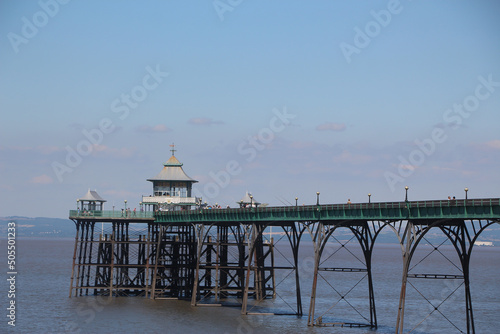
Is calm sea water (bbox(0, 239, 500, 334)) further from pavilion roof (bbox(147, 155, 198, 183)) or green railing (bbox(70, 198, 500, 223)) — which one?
pavilion roof (bbox(147, 155, 198, 183))

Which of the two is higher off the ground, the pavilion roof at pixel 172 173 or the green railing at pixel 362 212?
the pavilion roof at pixel 172 173

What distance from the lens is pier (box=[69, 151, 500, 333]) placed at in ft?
176

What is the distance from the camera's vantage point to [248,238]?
74750 mm

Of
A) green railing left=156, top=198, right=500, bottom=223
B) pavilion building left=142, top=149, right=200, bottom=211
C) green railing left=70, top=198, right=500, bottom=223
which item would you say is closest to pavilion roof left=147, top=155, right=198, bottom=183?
pavilion building left=142, top=149, right=200, bottom=211

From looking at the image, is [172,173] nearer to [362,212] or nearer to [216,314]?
[216,314]

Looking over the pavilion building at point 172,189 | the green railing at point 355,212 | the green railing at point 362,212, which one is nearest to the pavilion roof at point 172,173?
the pavilion building at point 172,189

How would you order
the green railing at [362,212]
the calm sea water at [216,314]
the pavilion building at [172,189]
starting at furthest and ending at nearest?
the pavilion building at [172,189], the calm sea water at [216,314], the green railing at [362,212]

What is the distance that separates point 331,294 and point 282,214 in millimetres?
28865

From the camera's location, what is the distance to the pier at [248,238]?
53.7m

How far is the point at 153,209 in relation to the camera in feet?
324

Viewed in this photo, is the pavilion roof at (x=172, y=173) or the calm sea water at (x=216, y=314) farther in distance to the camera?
the pavilion roof at (x=172, y=173)

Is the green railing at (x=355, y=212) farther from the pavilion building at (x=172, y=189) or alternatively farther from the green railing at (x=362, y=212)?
the pavilion building at (x=172, y=189)

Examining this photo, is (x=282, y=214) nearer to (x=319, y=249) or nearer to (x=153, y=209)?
(x=319, y=249)

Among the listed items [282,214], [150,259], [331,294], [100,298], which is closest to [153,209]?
[150,259]
